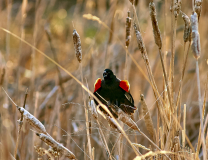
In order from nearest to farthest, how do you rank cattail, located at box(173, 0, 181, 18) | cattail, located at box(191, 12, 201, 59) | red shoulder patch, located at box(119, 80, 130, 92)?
cattail, located at box(191, 12, 201, 59) → cattail, located at box(173, 0, 181, 18) → red shoulder patch, located at box(119, 80, 130, 92)

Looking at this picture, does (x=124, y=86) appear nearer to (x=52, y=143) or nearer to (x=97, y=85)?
(x=97, y=85)

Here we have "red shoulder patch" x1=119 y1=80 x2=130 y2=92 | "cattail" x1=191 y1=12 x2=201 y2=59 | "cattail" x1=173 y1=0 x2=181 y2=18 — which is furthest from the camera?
"red shoulder patch" x1=119 y1=80 x2=130 y2=92

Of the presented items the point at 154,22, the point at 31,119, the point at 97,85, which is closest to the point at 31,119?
the point at 31,119

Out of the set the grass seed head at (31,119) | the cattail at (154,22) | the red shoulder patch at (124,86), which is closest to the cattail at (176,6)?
the cattail at (154,22)

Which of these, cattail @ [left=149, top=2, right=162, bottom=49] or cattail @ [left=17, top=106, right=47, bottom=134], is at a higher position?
cattail @ [left=149, top=2, right=162, bottom=49]

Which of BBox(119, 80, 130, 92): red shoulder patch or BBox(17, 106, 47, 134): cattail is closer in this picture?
BBox(17, 106, 47, 134): cattail

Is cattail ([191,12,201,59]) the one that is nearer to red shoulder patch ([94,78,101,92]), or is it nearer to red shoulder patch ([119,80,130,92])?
red shoulder patch ([119,80,130,92])

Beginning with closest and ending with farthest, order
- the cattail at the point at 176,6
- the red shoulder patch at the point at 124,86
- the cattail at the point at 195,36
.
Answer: the cattail at the point at 195,36, the cattail at the point at 176,6, the red shoulder patch at the point at 124,86

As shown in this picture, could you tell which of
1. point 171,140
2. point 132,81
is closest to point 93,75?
point 132,81

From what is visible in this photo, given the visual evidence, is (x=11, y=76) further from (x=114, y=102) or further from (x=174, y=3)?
(x=174, y=3)

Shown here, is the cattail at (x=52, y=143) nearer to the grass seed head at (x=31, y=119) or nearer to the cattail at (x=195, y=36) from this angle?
the grass seed head at (x=31, y=119)

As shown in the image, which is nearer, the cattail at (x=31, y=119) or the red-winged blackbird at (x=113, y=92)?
the cattail at (x=31, y=119)

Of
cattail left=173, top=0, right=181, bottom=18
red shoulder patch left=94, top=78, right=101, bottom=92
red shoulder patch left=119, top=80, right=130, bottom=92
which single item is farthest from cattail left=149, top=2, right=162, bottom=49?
red shoulder patch left=94, top=78, right=101, bottom=92

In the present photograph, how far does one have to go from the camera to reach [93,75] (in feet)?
4.31
